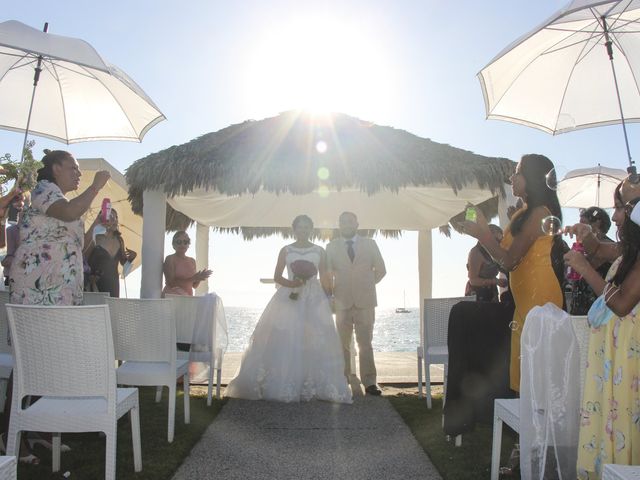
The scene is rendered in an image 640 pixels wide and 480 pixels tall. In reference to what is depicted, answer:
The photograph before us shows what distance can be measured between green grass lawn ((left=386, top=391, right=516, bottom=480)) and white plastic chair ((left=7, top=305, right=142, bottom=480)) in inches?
83.3

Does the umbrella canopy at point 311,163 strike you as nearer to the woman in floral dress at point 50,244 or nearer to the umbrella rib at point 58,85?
the umbrella rib at point 58,85

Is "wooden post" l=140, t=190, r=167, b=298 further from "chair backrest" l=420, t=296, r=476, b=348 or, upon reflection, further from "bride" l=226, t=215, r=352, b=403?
"chair backrest" l=420, t=296, r=476, b=348

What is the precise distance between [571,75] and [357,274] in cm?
321

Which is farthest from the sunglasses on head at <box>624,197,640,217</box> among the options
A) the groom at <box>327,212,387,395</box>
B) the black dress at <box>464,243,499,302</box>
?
the groom at <box>327,212,387,395</box>

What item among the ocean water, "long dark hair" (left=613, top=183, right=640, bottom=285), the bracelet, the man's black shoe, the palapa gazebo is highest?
the palapa gazebo

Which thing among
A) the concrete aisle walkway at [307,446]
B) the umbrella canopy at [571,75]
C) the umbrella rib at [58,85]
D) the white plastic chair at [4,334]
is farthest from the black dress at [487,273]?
the umbrella rib at [58,85]

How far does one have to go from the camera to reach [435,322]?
5.84 m

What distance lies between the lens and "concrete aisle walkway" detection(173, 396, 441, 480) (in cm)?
362

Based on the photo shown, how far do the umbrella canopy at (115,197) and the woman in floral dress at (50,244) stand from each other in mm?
2967

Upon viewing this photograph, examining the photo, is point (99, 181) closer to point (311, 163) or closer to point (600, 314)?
point (600, 314)

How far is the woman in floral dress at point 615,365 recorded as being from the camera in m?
2.27

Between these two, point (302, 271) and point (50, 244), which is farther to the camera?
point (302, 271)

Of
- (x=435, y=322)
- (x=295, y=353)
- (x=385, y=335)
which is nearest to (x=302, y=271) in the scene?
(x=295, y=353)

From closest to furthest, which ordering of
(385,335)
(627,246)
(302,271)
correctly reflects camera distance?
1. (627,246)
2. (302,271)
3. (385,335)
